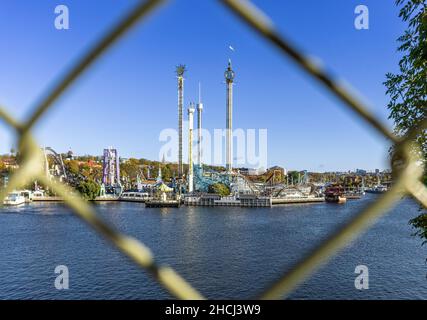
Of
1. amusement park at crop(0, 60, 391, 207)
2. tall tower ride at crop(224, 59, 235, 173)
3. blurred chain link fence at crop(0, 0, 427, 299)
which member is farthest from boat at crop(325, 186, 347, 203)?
blurred chain link fence at crop(0, 0, 427, 299)

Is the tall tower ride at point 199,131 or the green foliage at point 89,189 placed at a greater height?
the tall tower ride at point 199,131

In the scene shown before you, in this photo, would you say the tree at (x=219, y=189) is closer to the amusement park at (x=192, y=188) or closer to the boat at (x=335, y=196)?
the amusement park at (x=192, y=188)

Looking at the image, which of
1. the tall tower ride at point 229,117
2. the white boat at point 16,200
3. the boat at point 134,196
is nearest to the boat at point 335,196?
the tall tower ride at point 229,117

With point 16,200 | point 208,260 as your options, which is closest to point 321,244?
point 208,260

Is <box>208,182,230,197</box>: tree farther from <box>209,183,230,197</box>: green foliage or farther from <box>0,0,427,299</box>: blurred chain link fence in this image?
<box>0,0,427,299</box>: blurred chain link fence

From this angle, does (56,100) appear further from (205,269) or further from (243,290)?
(205,269)

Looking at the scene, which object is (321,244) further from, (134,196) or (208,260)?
(134,196)

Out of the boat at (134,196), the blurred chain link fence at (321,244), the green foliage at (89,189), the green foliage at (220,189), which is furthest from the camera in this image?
the boat at (134,196)
